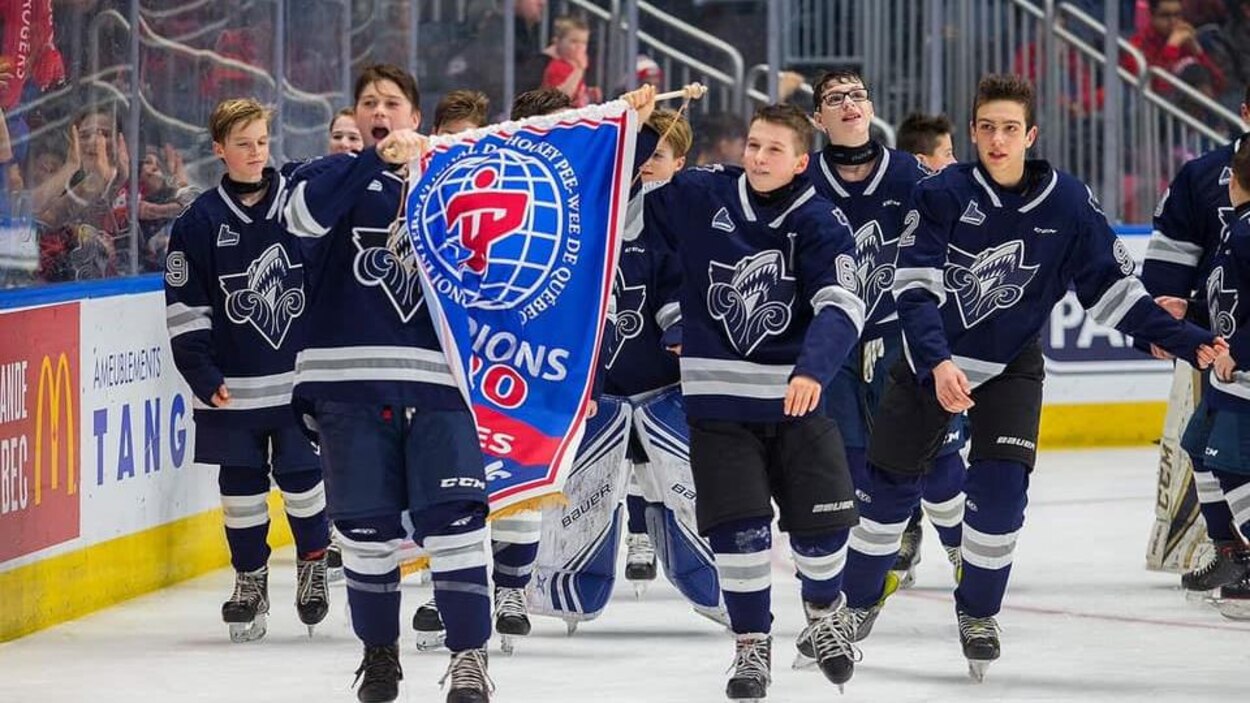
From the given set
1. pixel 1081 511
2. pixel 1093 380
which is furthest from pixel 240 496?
pixel 1093 380

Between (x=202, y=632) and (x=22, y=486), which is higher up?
(x=22, y=486)

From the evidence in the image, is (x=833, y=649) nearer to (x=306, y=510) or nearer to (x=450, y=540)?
(x=450, y=540)

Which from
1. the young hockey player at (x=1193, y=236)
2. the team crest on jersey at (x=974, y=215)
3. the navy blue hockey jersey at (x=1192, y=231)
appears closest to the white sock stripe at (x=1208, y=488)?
the young hockey player at (x=1193, y=236)

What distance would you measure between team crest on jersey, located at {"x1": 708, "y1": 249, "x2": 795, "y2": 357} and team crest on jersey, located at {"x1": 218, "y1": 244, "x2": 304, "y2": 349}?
5.37ft

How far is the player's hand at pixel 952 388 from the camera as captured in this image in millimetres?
5676

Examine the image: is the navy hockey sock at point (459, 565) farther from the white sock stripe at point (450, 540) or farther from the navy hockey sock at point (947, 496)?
the navy hockey sock at point (947, 496)

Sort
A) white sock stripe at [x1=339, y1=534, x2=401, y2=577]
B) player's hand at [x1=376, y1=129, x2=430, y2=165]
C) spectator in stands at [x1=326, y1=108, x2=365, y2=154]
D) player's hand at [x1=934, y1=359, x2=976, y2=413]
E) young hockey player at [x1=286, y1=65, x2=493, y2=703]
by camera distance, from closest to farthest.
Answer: player's hand at [x1=376, y1=129, x2=430, y2=165], young hockey player at [x1=286, y1=65, x2=493, y2=703], white sock stripe at [x1=339, y1=534, x2=401, y2=577], player's hand at [x1=934, y1=359, x2=976, y2=413], spectator in stands at [x1=326, y1=108, x2=365, y2=154]

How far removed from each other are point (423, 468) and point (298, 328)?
1.81m

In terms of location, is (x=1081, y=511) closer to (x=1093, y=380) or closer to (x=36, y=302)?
(x=1093, y=380)

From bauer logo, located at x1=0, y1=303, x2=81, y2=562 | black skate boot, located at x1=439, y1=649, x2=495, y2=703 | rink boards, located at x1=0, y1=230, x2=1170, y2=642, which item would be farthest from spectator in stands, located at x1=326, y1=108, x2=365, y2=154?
black skate boot, located at x1=439, y1=649, x2=495, y2=703

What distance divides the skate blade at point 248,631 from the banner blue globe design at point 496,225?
1802 millimetres

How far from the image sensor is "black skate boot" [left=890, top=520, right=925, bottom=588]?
7.60 meters

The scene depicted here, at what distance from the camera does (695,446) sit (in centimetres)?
561

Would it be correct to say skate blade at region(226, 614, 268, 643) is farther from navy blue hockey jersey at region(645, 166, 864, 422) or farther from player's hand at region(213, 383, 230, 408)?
navy blue hockey jersey at region(645, 166, 864, 422)
